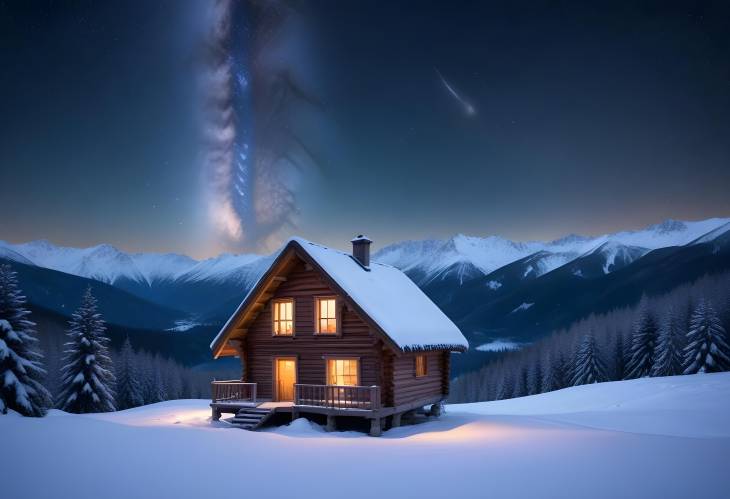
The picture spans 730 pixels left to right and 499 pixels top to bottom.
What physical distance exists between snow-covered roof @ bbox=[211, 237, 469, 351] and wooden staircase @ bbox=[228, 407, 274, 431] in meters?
3.74

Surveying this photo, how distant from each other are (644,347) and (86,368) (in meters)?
54.8

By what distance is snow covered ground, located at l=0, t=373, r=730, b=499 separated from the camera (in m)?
10.1

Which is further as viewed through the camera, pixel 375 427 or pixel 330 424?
pixel 330 424

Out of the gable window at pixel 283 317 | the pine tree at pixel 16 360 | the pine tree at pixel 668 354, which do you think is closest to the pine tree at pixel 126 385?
the pine tree at pixel 16 360

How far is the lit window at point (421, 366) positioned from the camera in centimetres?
2458

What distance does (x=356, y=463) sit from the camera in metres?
12.5

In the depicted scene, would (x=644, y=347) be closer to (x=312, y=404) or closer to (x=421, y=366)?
(x=421, y=366)

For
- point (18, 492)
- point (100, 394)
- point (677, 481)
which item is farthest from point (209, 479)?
point (100, 394)

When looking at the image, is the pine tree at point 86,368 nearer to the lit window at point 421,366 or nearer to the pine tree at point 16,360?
the pine tree at point 16,360

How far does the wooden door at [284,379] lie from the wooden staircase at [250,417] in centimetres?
196

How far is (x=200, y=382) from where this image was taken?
317 ft

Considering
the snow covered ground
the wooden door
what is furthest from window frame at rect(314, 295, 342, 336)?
the snow covered ground

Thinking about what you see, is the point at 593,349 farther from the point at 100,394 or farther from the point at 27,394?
the point at 27,394

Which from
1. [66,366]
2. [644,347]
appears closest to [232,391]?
[66,366]
